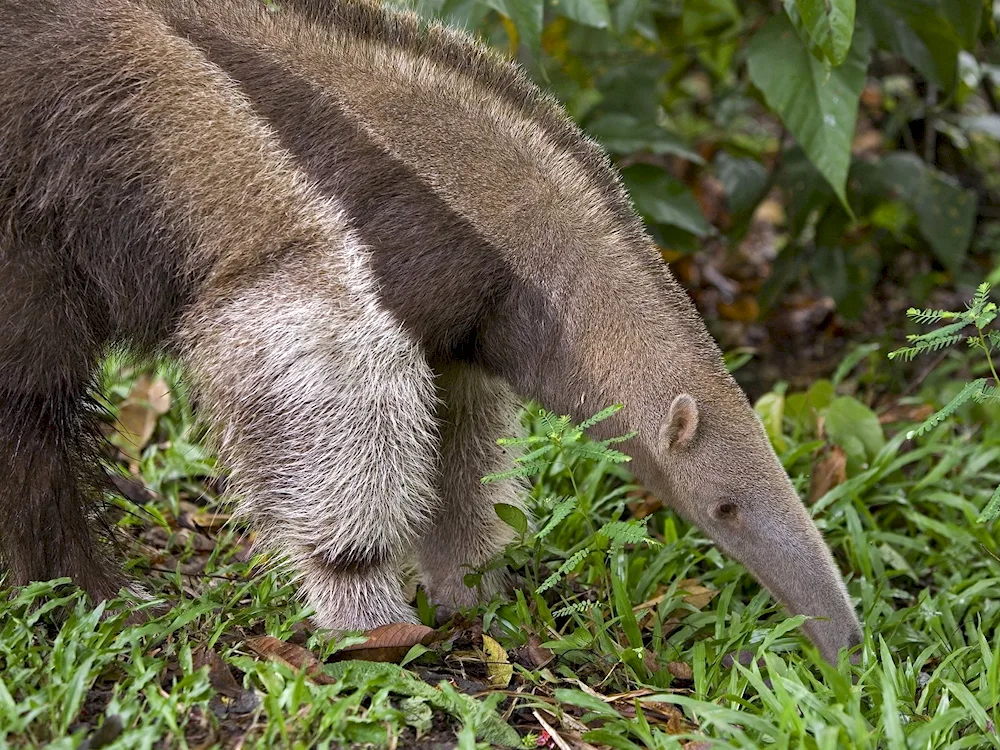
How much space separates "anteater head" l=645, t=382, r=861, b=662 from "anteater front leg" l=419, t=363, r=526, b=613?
0.82 metres

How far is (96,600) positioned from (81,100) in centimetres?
171

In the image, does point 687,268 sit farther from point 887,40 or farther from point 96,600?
point 96,600

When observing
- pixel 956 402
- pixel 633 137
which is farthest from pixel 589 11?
pixel 956 402

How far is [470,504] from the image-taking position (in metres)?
4.73

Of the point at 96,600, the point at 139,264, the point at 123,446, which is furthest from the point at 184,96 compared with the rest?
the point at 123,446

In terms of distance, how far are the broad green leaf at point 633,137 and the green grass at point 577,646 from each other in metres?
1.61

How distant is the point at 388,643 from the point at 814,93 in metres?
2.95

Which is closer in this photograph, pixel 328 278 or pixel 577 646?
pixel 328 278

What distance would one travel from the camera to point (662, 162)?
924 centimetres

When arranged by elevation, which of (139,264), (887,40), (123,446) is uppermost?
(887,40)

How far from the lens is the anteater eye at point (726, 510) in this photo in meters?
4.06

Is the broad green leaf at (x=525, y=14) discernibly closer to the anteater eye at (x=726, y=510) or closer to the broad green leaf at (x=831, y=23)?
the broad green leaf at (x=831, y=23)

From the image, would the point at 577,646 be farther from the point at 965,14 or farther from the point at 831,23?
the point at 965,14

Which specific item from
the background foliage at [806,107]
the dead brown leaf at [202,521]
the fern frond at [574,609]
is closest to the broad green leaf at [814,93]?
the background foliage at [806,107]
